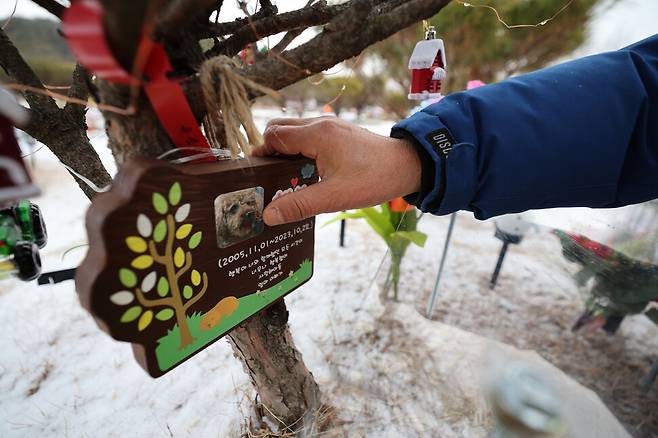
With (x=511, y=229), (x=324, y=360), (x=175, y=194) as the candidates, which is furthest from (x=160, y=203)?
(x=511, y=229)

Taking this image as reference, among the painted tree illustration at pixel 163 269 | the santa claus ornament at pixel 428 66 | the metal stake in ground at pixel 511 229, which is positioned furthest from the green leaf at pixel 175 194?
the metal stake in ground at pixel 511 229

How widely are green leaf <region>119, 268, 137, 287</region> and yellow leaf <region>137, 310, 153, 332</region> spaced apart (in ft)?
0.13

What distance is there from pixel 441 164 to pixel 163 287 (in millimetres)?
366

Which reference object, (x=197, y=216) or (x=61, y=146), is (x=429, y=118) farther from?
(x=61, y=146)

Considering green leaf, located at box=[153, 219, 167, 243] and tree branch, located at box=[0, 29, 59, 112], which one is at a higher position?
tree branch, located at box=[0, 29, 59, 112]

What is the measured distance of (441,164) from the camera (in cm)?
41

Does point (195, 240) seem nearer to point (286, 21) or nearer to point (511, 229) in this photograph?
point (286, 21)

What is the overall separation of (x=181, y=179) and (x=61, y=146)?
357 mm

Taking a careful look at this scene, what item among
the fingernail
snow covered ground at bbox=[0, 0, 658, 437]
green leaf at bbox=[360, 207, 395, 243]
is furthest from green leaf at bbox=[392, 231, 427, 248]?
the fingernail

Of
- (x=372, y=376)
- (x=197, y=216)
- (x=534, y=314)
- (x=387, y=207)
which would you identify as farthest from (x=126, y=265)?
(x=534, y=314)

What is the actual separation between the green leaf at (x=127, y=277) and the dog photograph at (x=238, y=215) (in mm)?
92

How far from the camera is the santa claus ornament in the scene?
653 mm

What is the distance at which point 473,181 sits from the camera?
42 cm

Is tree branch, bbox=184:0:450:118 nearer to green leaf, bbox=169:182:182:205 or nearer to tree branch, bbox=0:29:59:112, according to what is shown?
green leaf, bbox=169:182:182:205
